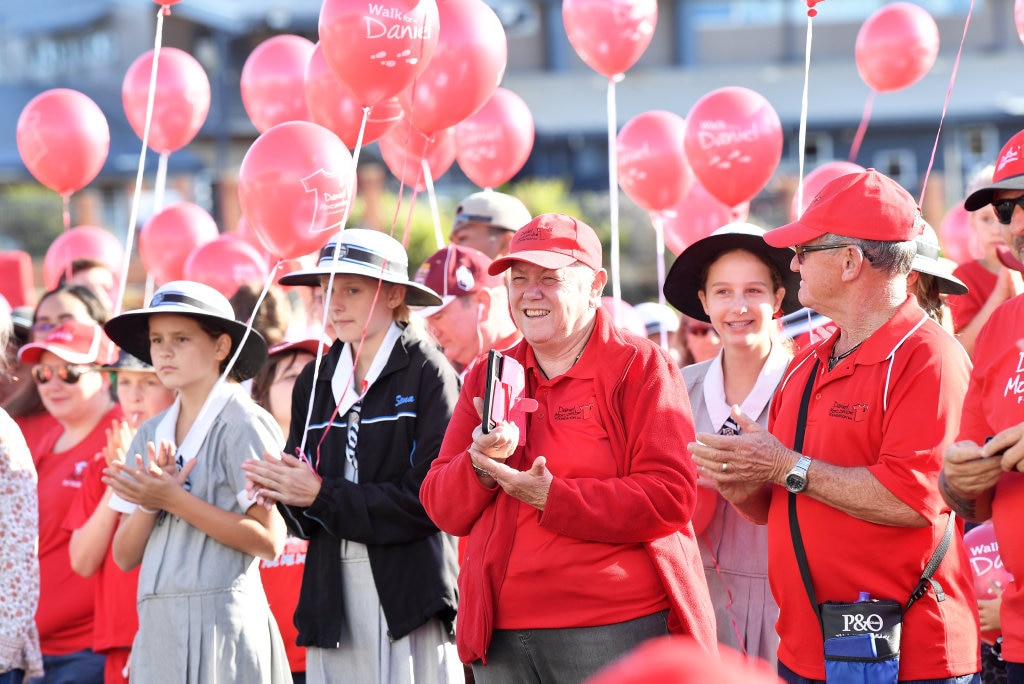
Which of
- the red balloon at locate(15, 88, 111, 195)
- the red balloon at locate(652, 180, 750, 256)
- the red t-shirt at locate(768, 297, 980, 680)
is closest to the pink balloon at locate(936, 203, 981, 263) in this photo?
the red balloon at locate(652, 180, 750, 256)

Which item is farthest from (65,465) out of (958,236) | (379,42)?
(958,236)

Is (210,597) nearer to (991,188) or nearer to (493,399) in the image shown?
(493,399)

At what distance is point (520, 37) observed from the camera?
3173 centimetres

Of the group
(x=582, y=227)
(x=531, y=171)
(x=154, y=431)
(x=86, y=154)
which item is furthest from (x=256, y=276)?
(x=531, y=171)

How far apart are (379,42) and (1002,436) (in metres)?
2.71

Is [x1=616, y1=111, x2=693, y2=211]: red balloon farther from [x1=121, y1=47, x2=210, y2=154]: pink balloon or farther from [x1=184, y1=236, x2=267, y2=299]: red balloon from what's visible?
[x1=121, y1=47, x2=210, y2=154]: pink balloon

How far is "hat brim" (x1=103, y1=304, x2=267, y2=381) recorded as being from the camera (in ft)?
14.9

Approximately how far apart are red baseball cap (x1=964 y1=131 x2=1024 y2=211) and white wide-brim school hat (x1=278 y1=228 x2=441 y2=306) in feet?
6.28

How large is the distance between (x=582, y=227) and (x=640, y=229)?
2068cm

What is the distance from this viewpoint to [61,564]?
5207 mm

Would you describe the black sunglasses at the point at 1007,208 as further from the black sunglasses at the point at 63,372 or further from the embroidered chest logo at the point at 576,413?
the black sunglasses at the point at 63,372

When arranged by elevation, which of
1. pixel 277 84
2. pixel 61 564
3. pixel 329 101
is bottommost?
pixel 61 564

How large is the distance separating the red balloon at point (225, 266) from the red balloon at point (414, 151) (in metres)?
0.95

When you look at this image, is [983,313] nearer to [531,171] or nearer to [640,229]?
[640,229]
